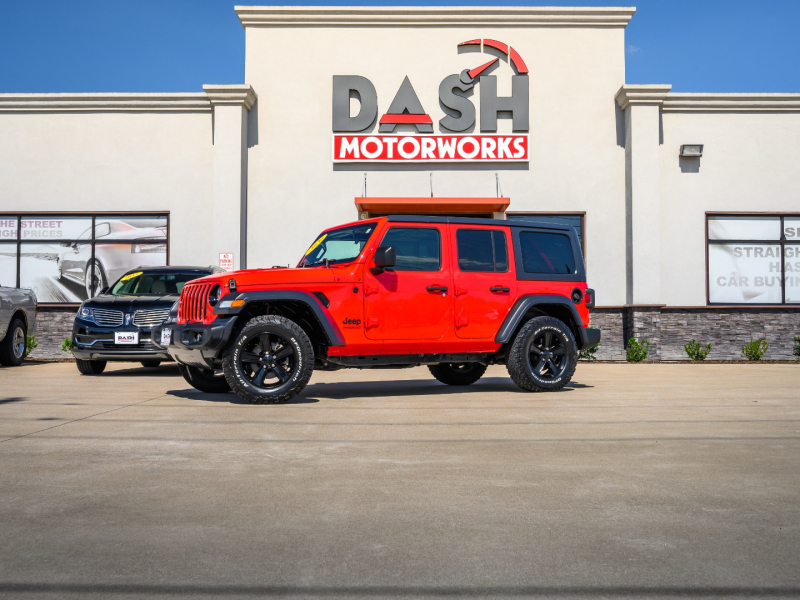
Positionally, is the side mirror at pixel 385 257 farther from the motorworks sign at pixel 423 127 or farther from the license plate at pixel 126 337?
the motorworks sign at pixel 423 127

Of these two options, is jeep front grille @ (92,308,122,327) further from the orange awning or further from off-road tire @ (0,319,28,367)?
the orange awning

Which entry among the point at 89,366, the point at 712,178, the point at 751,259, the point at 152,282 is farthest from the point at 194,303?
the point at 751,259

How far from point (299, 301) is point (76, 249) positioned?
12.1 metres

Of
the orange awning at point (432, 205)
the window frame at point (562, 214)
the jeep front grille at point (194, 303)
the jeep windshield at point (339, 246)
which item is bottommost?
the jeep front grille at point (194, 303)

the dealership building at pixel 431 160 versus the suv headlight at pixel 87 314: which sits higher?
the dealership building at pixel 431 160

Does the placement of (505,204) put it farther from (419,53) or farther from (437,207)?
(419,53)

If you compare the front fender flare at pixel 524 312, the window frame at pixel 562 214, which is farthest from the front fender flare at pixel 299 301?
the window frame at pixel 562 214

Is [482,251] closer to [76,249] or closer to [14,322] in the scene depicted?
[14,322]

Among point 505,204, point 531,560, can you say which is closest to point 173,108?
point 505,204

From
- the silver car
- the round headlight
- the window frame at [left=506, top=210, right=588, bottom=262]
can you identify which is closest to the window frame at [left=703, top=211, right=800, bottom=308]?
the window frame at [left=506, top=210, right=588, bottom=262]

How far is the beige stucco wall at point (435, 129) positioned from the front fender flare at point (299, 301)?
32.4 feet

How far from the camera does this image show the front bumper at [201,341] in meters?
8.05

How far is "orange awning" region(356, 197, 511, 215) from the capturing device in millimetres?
17781

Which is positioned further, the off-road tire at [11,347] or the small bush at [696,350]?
the small bush at [696,350]
